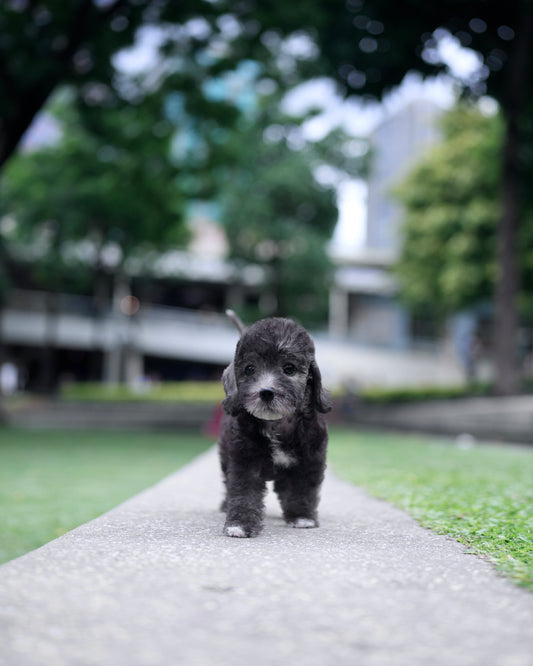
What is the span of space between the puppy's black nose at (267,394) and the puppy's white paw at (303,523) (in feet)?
3.29

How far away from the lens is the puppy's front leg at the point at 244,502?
12.2 ft

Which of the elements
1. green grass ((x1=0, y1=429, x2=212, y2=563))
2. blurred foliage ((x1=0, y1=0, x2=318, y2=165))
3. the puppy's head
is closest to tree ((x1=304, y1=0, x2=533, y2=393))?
blurred foliage ((x1=0, y1=0, x2=318, y2=165))

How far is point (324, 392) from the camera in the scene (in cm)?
400

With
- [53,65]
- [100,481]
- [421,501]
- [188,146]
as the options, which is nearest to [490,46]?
[188,146]

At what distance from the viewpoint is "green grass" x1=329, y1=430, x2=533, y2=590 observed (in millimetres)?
3549

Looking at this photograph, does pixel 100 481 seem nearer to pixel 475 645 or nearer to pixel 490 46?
pixel 475 645

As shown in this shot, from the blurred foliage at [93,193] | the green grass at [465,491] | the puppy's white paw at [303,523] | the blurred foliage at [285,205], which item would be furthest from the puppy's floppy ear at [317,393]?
the blurred foliage at [285,205]

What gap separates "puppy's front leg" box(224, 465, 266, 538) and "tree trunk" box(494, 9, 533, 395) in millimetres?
14950

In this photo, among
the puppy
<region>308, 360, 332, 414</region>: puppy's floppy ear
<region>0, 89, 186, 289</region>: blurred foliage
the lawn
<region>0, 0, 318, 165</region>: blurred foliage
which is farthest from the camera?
<region>0, 89, 186, 289</region>: blurred foliage

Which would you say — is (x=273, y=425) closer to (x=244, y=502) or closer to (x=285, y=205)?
(x=244, y=502)

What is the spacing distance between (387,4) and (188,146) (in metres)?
6.65

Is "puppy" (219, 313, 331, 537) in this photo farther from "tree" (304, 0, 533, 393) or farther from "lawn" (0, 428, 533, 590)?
"tree" (304, 0, 533, 393)

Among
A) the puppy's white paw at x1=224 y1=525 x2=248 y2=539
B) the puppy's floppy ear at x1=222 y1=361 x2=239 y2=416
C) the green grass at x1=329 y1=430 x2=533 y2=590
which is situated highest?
the puppy's floppy ear at x1=222 y1=361 x2=239 y2=416

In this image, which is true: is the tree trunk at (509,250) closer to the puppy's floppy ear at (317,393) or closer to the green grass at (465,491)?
the green grass at (465,491)
